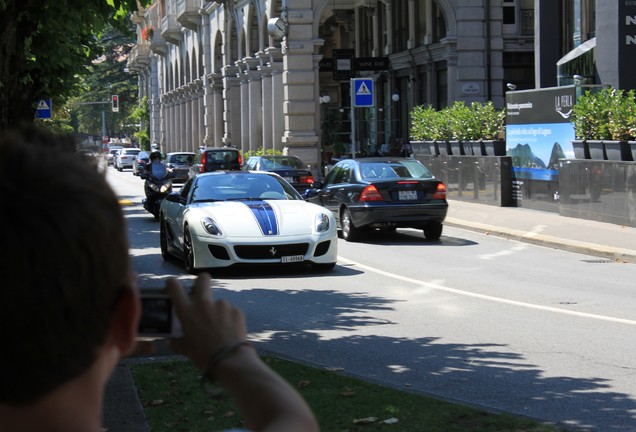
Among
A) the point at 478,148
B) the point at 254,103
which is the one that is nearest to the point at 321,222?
the point at 478,148

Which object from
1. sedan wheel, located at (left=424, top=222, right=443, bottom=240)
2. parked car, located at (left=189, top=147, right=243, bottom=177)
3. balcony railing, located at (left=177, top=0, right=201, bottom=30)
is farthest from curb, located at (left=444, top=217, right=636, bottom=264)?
balcony railing, located at (left=177, top=0, right=201, bottom=30)

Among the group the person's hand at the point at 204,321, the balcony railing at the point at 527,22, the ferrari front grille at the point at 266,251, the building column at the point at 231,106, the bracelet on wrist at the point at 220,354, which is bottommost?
the ferrari front grille at the point at 266,251

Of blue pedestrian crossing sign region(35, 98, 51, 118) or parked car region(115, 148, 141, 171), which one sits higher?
blue pedestrian crossing sign region(35, 98, 51, 118)

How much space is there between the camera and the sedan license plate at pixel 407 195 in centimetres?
2062

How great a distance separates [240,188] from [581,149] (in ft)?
31.6

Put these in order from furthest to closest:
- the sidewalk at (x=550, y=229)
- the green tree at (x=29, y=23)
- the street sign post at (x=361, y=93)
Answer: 1. the street sign post at (x=361, y=93)
2. the sidewalk at (x=550, y=229)
3. the green tree at (x=29, y=23)

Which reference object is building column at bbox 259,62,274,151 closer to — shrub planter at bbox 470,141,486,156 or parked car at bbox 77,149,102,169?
shrub planter at bbox 470,141,486,156

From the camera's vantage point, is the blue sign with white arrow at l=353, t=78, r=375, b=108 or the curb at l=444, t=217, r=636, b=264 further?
the blue sign with white arrow at l=353, t=78, r=375, b=108

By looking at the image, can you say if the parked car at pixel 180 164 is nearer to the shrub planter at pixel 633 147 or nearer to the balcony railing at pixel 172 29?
the balcony railing at pixel 172 29

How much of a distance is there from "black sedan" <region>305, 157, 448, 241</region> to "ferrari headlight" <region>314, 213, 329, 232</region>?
4794 mm

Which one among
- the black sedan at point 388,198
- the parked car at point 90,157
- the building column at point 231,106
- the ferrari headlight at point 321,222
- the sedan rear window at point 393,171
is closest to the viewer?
the parked car at point 90,157

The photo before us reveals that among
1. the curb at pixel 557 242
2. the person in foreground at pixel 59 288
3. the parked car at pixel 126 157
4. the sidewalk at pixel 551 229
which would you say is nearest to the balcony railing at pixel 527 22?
the sidewalk at pixel 551 229

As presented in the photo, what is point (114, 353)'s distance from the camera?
1615 mm

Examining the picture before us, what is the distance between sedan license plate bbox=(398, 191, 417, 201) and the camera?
20.6 meters
